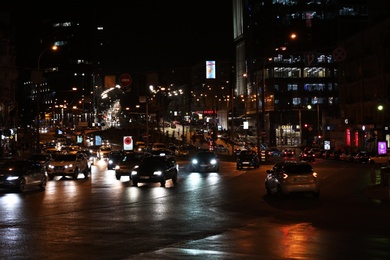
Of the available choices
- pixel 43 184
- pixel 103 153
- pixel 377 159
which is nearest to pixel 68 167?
pixel 43 184

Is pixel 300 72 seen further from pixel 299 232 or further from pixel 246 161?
pixel 299 232

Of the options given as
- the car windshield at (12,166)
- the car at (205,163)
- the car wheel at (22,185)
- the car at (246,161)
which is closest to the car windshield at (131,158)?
the car at (205,163)

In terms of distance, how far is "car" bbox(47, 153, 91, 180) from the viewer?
3825 centimetres

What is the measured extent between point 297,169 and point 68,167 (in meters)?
18.5

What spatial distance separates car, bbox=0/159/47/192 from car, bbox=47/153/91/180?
25.3 feet

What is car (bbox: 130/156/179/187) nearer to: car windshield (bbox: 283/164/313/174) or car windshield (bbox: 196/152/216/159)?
car windshield (bbox: 283/164/313/174)

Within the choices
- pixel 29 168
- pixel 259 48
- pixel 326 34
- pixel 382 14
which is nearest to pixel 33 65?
pixel 259 48

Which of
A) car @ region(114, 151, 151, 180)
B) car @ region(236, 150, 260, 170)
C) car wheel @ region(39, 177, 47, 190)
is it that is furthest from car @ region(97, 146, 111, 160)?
car wheel @ region(39, 177, 47, 190)

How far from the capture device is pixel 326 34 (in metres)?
123

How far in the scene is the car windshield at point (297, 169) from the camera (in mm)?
24094

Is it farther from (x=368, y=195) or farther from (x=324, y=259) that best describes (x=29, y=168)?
(x=324, y=259)

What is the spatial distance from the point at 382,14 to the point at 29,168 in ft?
218

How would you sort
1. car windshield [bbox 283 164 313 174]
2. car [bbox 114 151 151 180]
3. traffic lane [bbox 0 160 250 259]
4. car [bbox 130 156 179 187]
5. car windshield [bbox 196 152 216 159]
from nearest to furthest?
traffic lane [bbox 0 160 250 259] → car windshield [bbox 283 164 313 174] → car [bbox 130 156 179 187] → car [bbox 114 151 151 180] → car windshield [bbox 196 152 216 159]

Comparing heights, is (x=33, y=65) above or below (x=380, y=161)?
above
